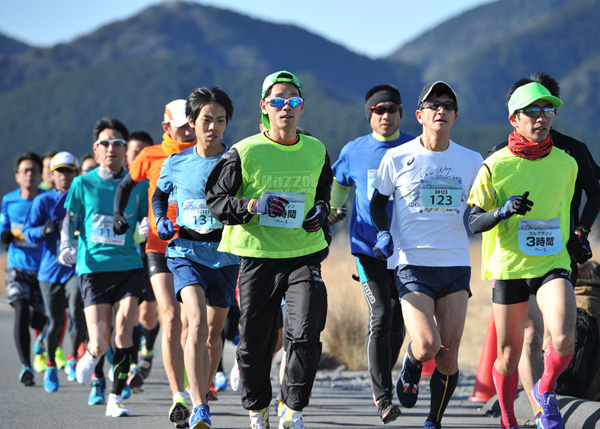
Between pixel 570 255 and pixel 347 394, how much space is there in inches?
144

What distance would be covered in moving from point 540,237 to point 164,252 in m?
2.86

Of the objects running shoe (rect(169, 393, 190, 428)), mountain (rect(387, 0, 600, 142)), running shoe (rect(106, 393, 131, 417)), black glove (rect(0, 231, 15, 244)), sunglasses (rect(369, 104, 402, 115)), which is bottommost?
running shoe (rect(106, 393, 131, 417))

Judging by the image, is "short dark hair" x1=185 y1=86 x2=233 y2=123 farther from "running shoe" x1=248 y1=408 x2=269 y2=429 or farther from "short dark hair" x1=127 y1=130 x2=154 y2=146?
"short dark hair" x1=127 y1=130 x2=154 y2=146

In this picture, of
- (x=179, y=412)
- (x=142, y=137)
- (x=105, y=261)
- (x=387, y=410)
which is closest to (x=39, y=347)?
(x=142, y=137)

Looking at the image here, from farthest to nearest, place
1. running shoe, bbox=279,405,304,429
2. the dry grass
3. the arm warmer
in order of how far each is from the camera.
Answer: the dry grass → the arm warmer → running shoe, bbox=279,405,304,429

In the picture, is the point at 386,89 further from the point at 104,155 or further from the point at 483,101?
the point at 483,101

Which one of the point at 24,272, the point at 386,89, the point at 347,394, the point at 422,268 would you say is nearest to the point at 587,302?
the point at 422,268

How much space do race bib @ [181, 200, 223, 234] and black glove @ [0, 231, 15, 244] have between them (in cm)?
473

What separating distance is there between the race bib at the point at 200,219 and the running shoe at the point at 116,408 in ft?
6.28

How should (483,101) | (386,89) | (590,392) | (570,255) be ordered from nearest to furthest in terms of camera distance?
(570,255) → (590,392) → (386,89) → (483,101)

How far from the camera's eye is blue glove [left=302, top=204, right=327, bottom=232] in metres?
6.12

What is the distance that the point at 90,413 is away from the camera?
8.18 meters

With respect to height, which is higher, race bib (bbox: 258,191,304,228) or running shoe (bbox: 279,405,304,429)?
race bib (bbox: 258,191,304,228)

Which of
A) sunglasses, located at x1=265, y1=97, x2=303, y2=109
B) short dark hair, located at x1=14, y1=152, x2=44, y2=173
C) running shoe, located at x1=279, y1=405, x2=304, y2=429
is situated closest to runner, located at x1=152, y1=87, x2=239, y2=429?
sunglasses, located at x1=265, y1=97, x2=303, y2=109
